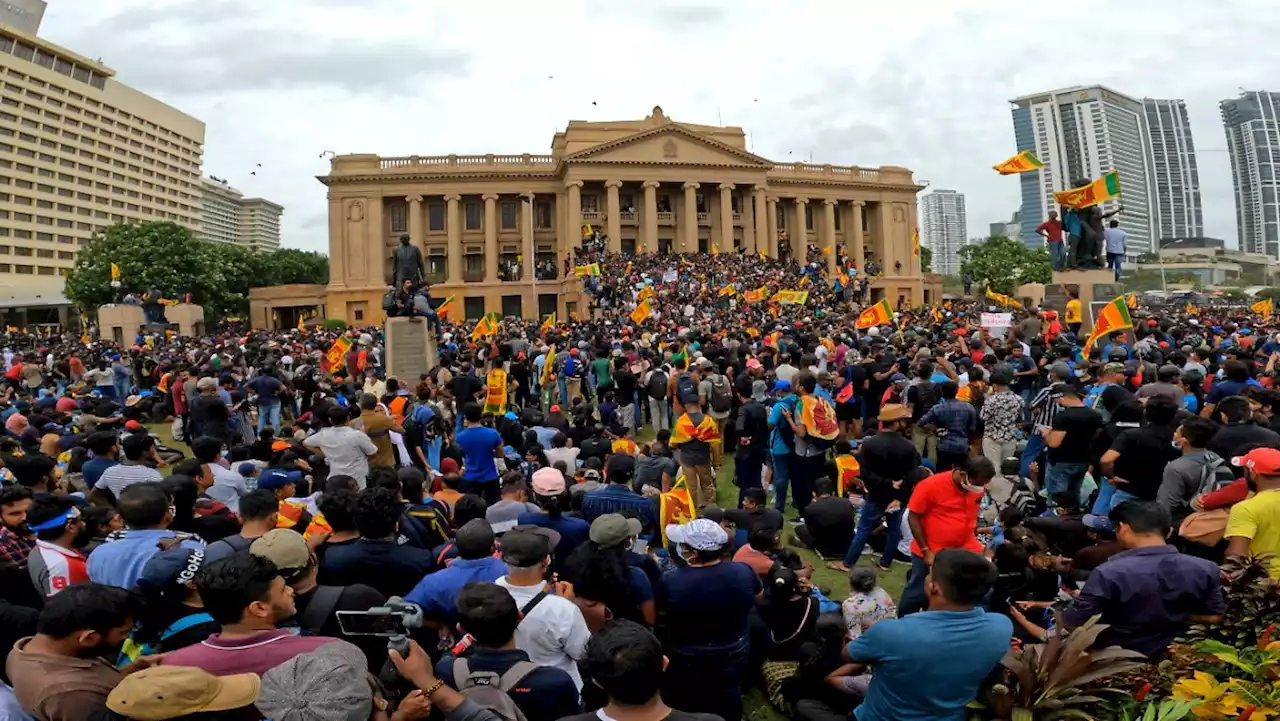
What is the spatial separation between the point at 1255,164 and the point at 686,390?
6146 inches

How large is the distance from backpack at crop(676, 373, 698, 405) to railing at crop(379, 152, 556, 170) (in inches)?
2084

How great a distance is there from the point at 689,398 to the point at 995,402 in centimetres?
339

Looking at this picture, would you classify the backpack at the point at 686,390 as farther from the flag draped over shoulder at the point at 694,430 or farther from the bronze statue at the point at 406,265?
the bronze statue at the point at 406,265

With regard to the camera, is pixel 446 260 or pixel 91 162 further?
pixel 91 162

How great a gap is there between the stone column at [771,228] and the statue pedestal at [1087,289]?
139 feet

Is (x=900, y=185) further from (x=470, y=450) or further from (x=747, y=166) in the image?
(x=470, y=450)

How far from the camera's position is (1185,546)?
17.3 feet

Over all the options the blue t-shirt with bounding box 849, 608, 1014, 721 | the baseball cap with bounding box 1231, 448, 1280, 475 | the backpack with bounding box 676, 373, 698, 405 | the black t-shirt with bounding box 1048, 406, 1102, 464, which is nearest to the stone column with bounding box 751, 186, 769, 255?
the backpack with bounding box 676, 373, 698, 405

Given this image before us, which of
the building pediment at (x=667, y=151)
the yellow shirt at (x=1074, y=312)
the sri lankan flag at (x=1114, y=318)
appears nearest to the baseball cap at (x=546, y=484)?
the sri lankan flag at (x=1114, y=318)

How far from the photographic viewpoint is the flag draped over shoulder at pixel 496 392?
12.5m

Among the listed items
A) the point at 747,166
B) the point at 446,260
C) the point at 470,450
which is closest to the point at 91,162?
the point at 446,260

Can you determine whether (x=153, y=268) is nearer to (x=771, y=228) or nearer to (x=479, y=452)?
(x=771, y=228)

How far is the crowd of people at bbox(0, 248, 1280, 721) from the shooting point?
321 cm

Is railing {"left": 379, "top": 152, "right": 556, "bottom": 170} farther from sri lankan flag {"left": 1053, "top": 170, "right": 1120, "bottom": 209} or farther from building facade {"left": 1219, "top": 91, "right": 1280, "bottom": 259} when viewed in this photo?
building facade {"left": 1219, "top": 91, "right": 1280, "bottom": 259}
